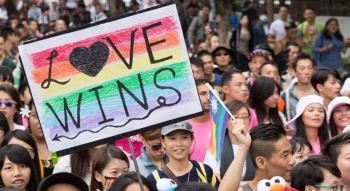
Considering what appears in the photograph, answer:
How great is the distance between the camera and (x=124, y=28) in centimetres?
519

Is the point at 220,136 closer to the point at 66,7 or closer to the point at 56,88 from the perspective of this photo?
the point at 56,88

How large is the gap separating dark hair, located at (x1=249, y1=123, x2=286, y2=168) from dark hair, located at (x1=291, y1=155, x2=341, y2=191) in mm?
611

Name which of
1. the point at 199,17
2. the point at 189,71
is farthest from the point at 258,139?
the point at 199,17

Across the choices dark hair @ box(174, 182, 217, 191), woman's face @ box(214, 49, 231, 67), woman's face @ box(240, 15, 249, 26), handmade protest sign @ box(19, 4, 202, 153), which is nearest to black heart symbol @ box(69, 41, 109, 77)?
handmade protest sign @ box(19, 4, 202, 153)

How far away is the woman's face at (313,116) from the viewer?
8000 mm

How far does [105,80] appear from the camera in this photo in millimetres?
5180

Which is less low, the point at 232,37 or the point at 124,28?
the point at 124,28

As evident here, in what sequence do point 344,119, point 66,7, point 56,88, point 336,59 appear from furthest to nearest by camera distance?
point 66,7 → point 336,59 → point 344,119 → point 56,88

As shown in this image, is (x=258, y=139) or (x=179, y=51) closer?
(x=179, y=51)

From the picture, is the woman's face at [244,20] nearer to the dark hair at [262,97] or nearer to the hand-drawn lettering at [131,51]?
the dark hair at [262,97]

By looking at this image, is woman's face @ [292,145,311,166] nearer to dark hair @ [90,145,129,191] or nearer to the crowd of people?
the crowd of people

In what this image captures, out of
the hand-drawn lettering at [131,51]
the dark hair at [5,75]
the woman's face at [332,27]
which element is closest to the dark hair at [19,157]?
the hand-drawn lettering at [131,51]

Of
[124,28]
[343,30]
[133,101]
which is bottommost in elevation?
[343,30]

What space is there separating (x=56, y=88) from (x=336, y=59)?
11.1m
